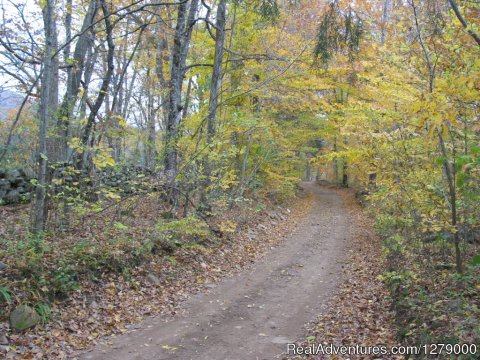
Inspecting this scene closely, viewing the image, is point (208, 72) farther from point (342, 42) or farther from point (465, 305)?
point (465, 305)

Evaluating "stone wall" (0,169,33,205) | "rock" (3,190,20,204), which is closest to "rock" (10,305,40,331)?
"stone wall" (0,169,33,205)

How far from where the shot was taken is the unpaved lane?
5.30 metres

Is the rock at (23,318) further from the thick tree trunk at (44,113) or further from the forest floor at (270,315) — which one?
the thick tree trunk at (44,113)

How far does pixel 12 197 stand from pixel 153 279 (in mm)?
6222

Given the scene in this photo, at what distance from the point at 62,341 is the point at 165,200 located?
21.5 feet

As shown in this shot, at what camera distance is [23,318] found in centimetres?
538

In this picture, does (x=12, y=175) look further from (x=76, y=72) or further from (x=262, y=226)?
(x=262, y=226)

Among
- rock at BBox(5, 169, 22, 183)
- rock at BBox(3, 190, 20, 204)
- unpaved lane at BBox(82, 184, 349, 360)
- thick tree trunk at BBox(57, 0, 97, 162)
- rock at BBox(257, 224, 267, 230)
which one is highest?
thick tree trunk at BBox(57, 0, 97, 162)

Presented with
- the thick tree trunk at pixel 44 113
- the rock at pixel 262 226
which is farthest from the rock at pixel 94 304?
the rock at pixel 262 226

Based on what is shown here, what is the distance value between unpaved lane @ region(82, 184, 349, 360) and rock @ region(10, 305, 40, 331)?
1.05 m

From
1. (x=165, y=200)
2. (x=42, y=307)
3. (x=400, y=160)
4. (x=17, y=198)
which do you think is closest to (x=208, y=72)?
(x=165, y=200)

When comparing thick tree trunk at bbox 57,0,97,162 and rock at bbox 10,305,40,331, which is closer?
rock at bbox 10,305,40,331

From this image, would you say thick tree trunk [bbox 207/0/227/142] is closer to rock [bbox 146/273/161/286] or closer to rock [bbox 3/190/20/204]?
A: rock [bbox 146/273/161/286]

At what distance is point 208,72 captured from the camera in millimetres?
13891
